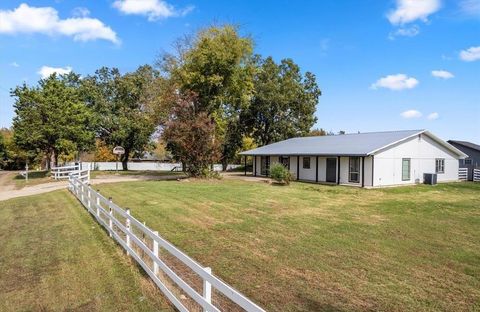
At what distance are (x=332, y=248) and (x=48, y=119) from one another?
29.5m

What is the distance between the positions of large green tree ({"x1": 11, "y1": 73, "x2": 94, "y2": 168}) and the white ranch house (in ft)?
56.3

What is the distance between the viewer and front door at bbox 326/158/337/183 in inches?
1036

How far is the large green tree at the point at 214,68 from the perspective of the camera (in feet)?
93.6

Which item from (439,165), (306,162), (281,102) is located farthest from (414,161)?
(281,102)

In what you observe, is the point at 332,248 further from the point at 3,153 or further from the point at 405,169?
the point at 3,153

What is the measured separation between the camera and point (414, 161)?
87.4 feet

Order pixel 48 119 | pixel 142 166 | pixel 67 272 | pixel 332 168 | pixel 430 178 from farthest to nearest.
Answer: pixel 142 166 → pixel 48 119 → pixel 332 168 → pixel 430 178 → pixel 67 272

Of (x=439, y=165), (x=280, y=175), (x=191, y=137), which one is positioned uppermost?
Answer: (x=191, y=137)

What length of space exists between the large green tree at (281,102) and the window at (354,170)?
61.6 feet

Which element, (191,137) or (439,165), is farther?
(439,165)

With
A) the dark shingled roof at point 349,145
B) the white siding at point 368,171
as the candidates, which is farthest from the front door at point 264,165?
the white siding at point 368,171

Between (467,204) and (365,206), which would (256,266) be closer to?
(365,206)

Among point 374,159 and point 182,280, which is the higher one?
point 374,159

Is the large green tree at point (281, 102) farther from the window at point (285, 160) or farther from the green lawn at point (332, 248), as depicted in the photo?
the green lawn at point (332, 248)
